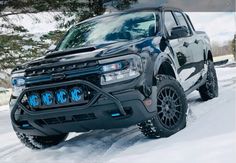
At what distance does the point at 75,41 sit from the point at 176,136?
7.35 ft

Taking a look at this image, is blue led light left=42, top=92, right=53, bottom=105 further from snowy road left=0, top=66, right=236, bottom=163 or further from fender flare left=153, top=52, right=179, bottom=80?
fender flare left=153, top=52, right=179, bottom=80

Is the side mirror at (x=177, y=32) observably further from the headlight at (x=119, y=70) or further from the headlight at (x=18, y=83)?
the headlight at (x=18, y=83)

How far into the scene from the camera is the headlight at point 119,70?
4.18 m

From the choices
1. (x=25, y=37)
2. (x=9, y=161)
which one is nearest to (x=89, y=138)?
(x=9, y=161)

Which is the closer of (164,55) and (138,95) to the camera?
(138,95)

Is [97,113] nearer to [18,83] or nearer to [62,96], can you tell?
[62,96]

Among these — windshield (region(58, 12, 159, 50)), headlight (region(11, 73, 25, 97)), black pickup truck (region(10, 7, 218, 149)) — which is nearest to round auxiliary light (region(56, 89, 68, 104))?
black pickup truck (region(10, 7, 218, 149))

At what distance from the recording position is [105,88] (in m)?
4.16

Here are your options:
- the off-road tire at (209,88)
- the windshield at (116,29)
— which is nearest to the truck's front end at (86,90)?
the windshield at (116,29)

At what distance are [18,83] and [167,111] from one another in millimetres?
1806

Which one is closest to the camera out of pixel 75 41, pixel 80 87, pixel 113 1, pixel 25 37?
pixel 80 87

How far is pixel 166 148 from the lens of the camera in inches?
155

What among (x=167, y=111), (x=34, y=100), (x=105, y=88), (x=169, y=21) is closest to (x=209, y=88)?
(x=169, y=21)

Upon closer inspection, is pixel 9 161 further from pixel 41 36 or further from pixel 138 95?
pixel 41 36
